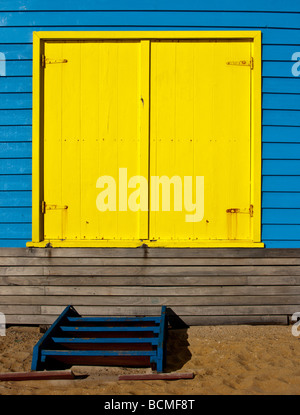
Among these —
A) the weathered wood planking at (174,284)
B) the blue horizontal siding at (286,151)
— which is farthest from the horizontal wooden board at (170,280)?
the blue horizontal siding at (286,151)

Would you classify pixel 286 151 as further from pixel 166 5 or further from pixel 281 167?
pixel 166 5

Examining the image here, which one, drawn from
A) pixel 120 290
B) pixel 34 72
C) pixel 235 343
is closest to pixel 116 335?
pixel 120 290

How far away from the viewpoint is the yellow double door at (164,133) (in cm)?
468

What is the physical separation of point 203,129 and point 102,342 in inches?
98.6

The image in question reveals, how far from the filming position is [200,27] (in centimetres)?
465

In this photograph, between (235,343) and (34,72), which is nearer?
(235,343)

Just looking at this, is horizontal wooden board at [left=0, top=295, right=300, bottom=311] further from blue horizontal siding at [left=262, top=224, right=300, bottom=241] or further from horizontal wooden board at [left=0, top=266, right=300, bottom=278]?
blue horizontal siding at [left=262, top=224, right=300, bottom=241]

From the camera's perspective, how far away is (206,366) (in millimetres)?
3732

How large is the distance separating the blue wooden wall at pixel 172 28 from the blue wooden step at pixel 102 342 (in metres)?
1.21

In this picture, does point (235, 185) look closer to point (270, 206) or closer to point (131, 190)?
point (270, 206)

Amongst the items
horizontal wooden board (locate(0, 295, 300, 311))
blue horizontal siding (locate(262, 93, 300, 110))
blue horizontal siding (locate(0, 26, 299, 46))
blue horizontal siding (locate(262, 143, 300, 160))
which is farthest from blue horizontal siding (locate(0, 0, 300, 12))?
horizontal wooden board (locate(0, 295, 300, 311))

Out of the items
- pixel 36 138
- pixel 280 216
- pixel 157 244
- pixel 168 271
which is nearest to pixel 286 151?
pixel 280 216

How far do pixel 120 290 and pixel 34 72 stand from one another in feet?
8.59

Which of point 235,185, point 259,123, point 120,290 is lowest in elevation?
point 120,290
